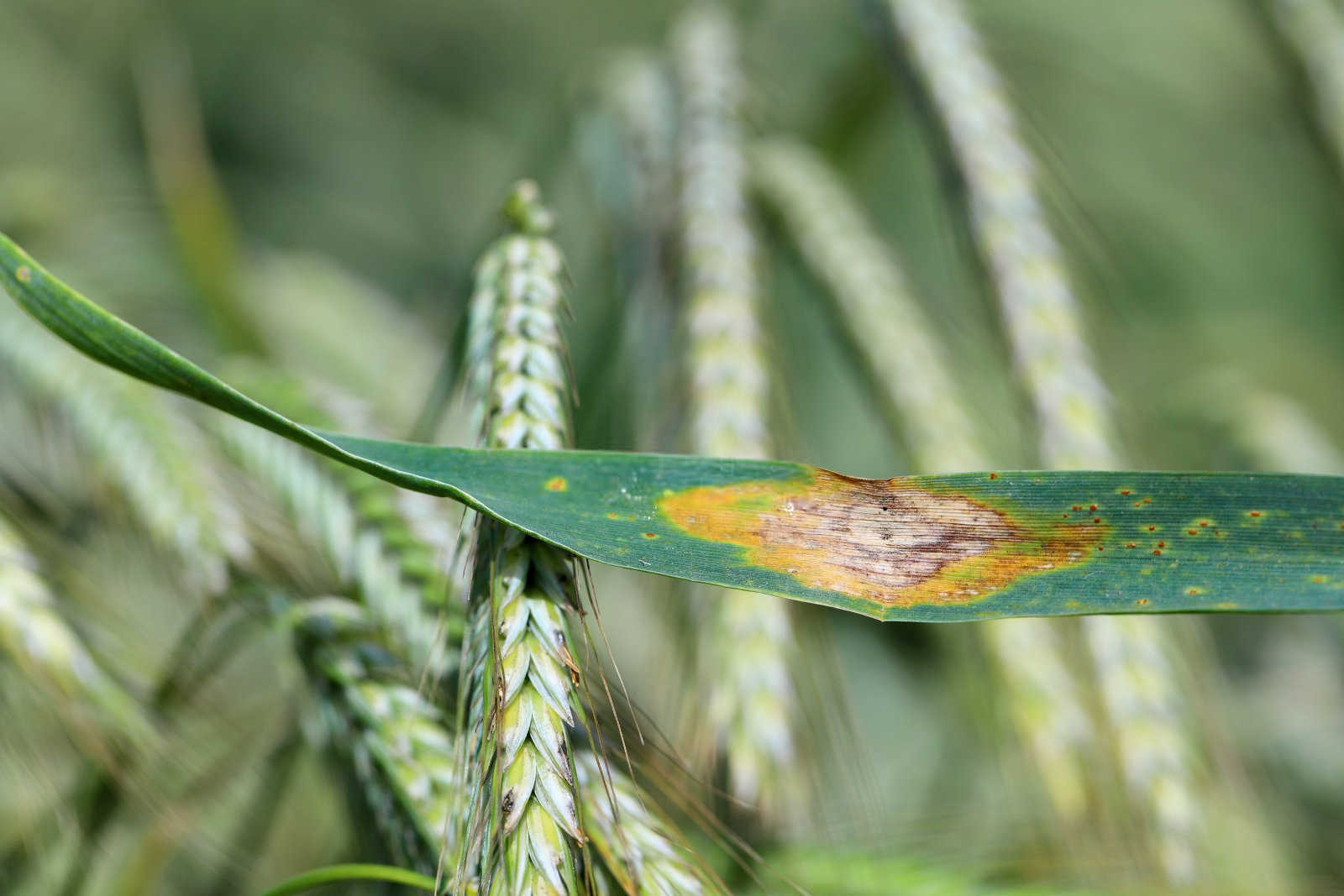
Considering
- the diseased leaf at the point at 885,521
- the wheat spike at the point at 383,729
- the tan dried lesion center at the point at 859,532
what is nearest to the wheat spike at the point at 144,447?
the wheat spike at the point at 383,729

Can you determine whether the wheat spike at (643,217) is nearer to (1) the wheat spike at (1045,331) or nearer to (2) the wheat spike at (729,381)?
(2) the wheat spike at (729,381)

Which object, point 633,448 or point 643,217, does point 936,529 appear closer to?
point 633,448

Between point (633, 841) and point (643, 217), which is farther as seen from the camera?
point (643, 217)

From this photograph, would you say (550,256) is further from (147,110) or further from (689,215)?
(147,110)

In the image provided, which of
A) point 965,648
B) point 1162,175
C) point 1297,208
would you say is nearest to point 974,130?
point 965,648

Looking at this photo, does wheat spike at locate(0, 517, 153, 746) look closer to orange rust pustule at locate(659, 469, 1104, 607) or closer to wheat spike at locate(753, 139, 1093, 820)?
orange rust pustule at locate(659, 469, 1104, 607)

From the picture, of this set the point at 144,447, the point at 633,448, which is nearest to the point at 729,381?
the point at 633,448

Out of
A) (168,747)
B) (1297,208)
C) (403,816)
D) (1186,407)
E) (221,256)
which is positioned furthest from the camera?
(1297,208)
